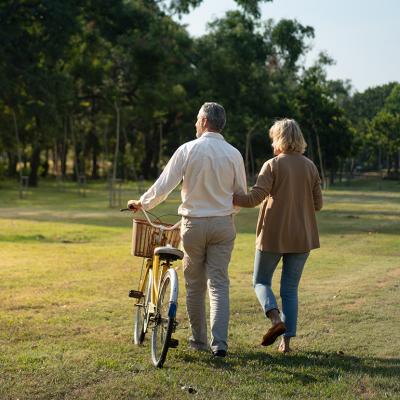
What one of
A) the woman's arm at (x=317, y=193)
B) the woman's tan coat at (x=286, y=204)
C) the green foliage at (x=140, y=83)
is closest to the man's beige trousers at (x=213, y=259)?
the woman's tan coat at (x=286, y=204)

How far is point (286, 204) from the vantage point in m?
6.05

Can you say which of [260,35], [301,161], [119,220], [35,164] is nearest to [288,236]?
[301,161]

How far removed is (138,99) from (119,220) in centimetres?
2142

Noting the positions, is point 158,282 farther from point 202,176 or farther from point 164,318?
point 202,176

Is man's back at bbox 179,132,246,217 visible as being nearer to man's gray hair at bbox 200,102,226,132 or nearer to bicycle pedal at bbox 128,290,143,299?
man's gray hair at bbox 200,102,226,132

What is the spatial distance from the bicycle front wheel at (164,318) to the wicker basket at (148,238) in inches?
12.9

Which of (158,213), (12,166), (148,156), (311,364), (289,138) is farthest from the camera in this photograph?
(148,156)

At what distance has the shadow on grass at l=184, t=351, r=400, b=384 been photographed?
5410 millimetres

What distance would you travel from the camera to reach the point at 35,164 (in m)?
42.5

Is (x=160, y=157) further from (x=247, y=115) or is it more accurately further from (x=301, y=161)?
(x=301, y=161)

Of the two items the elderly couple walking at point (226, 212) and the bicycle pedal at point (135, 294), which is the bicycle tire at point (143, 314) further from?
the elderly couple walking at point (226, 212)

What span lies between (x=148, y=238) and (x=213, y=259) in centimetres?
51

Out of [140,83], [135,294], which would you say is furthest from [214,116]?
[140,83]

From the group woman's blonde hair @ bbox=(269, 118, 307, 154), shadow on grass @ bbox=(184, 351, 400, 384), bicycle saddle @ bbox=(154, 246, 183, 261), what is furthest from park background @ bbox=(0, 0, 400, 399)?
woman's blonde hair @ bbox=(269, 118, 307, 154)
